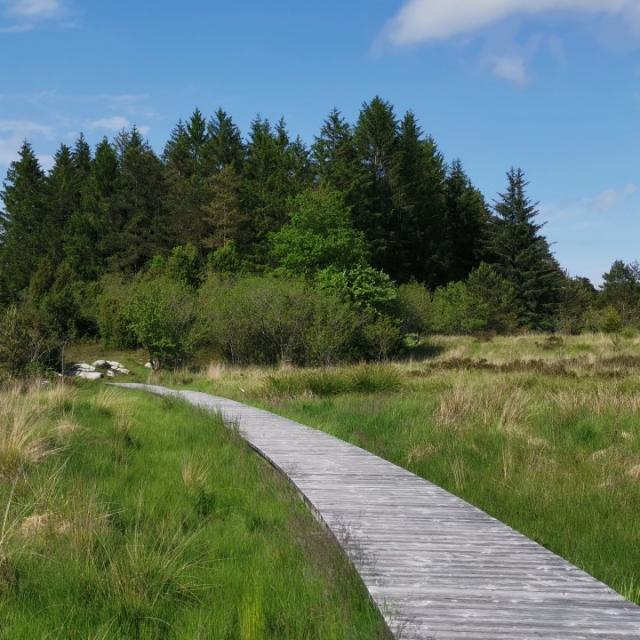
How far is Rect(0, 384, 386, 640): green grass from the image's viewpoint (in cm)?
310

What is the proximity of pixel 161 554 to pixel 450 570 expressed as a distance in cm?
163

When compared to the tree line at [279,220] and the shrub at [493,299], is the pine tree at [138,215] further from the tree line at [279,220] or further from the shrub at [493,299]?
the shrub at [493,299]

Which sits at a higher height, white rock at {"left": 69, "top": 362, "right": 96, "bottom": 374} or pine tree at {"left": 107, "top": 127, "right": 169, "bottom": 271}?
pine tree at {"left": 107, "top": 127, "right": 169, "bottom": 271}

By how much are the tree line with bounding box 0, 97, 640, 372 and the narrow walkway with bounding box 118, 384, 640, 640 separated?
1250 inches

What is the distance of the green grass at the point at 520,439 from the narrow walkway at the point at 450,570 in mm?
502

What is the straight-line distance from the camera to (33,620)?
309cm

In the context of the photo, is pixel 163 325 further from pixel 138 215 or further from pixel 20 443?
pixel 138 215

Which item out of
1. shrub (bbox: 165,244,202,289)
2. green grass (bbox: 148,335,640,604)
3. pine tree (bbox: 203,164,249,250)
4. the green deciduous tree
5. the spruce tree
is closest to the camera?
green grass (bbox: 148,335,640,604)

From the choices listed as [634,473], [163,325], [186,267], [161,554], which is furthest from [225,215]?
[161,554]

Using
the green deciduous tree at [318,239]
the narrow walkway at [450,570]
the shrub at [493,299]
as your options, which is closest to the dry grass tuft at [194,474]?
the narrow walkway at [450,570]

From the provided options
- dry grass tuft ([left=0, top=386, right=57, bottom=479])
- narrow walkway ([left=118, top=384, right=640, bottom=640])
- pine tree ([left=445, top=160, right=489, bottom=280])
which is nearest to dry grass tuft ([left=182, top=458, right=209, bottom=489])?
narrow walkway ([left=118, top=384, right=640, bottom=640])

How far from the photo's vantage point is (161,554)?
12.4ft

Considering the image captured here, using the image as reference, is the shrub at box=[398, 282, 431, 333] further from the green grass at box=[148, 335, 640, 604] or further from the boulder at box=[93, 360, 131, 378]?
the green grass at box=[148, 335, 640, 604]

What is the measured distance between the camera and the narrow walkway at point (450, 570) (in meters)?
2.91
